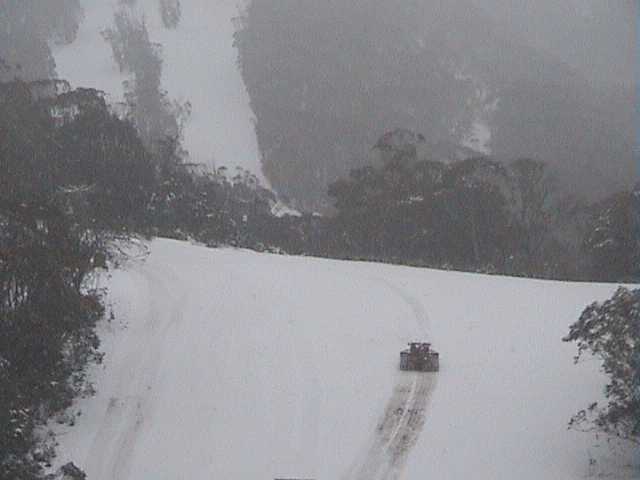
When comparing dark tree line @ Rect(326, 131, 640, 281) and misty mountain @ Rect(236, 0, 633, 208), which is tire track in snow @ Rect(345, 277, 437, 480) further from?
misty mountain @ Rect(236, 0, 633, 208)

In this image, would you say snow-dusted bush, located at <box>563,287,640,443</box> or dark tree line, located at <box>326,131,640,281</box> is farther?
dark tree line, located at <box>326,131,640,281</box>

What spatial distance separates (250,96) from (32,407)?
322ft

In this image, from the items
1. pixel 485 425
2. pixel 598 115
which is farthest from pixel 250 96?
pixel 485 425

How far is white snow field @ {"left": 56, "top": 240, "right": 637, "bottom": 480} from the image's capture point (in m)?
11.6

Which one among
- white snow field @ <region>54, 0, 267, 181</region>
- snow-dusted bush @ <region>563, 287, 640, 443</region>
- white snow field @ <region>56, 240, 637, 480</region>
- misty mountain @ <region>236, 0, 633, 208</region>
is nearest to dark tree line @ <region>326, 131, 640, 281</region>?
white snow field @ <region>56, 240, 637, 480</region>

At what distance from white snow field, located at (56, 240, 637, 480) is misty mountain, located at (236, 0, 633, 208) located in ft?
214

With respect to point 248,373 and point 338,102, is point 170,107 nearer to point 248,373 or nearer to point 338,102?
point 338,102

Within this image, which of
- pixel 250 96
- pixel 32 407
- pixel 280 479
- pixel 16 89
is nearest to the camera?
pixel 280 479

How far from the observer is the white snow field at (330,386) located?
11.6 m

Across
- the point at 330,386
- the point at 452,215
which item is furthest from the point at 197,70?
the point at 330,386

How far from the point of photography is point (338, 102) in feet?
330

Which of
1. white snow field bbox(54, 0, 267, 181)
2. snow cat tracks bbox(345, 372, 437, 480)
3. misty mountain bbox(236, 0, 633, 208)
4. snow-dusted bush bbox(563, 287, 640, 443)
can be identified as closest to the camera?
snow-dusted bush bbox(563, 287, 640, 443)

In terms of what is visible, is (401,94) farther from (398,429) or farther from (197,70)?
(398,429)

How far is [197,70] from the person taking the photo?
114000 millimetres
